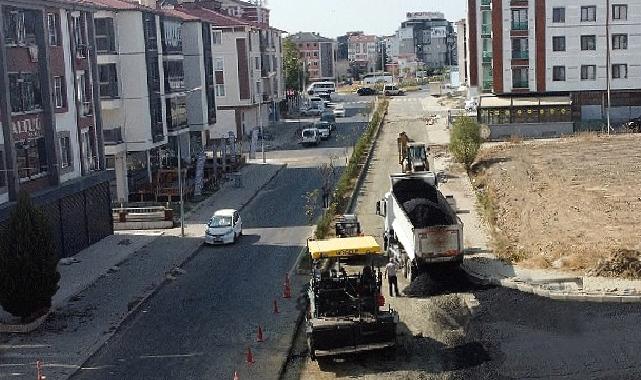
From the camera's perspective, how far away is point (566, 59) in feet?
224

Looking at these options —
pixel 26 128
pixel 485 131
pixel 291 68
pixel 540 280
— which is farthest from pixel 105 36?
pixel 291 68

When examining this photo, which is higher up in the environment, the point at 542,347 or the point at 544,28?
the point at 544,28

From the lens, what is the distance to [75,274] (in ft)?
104

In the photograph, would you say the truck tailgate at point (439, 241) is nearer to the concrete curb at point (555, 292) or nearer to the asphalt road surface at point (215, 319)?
the concrete curb at point (555, 292)

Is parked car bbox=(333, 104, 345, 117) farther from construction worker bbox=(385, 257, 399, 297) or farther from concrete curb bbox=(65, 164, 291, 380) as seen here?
construction worker bbox=(385, 257, 399, 297)

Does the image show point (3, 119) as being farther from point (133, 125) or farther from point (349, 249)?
point (133, 125)

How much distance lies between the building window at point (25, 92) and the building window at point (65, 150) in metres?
2.07

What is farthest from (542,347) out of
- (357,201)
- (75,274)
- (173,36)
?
(173,36)

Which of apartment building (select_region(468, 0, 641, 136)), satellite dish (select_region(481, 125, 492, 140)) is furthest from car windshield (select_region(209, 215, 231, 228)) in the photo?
apartment building (select_region(468, 0, 641, 136))

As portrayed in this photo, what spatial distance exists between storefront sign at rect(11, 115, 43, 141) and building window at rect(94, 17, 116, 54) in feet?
51.4

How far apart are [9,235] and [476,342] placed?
1316cm

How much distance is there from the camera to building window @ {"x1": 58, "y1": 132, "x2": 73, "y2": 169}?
1373 inches

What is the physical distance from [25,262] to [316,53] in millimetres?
152385

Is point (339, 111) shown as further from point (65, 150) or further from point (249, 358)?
point (249, 358)
